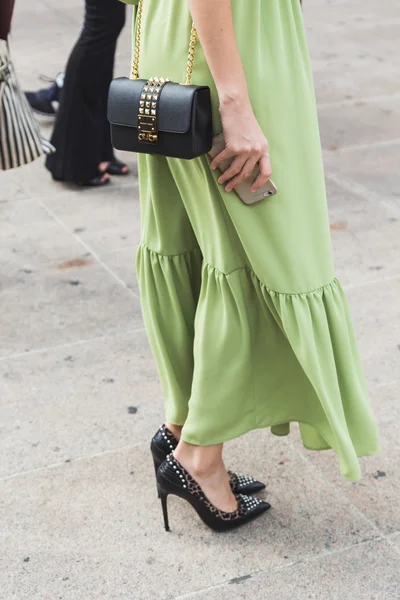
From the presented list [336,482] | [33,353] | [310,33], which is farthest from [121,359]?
[310,33]

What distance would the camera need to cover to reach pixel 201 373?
8.14 ft

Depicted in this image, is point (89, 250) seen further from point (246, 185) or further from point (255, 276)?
point (246, 185)

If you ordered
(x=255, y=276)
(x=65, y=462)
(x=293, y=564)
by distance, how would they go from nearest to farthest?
1. (x=255, y=276)
2. (x=293, y=564)
3. (x=65, y=462)

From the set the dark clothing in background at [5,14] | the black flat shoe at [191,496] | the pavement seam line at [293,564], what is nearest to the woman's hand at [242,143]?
the black flat shoe at [191,496]

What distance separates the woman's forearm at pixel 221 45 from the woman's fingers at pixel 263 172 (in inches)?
6.0

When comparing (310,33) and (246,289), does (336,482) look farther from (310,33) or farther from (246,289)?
(310,33)

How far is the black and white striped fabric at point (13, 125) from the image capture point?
3842mm

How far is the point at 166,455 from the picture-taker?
2771 mm

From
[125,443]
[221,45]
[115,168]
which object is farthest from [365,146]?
[221,45]

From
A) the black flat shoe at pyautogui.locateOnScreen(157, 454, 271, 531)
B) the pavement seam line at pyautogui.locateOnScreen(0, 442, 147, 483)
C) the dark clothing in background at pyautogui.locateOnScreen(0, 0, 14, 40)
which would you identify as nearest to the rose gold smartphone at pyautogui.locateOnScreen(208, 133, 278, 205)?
the black flat shoe at pyautogui.locateOnScreen(157, 454, 271, 531)

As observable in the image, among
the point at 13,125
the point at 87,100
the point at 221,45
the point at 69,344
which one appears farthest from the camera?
the point at 87,100

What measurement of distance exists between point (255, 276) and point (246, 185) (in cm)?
27

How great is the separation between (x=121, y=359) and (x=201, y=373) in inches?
46.4

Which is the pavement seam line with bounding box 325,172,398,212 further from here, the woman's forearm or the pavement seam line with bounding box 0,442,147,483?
the woman's forearm
